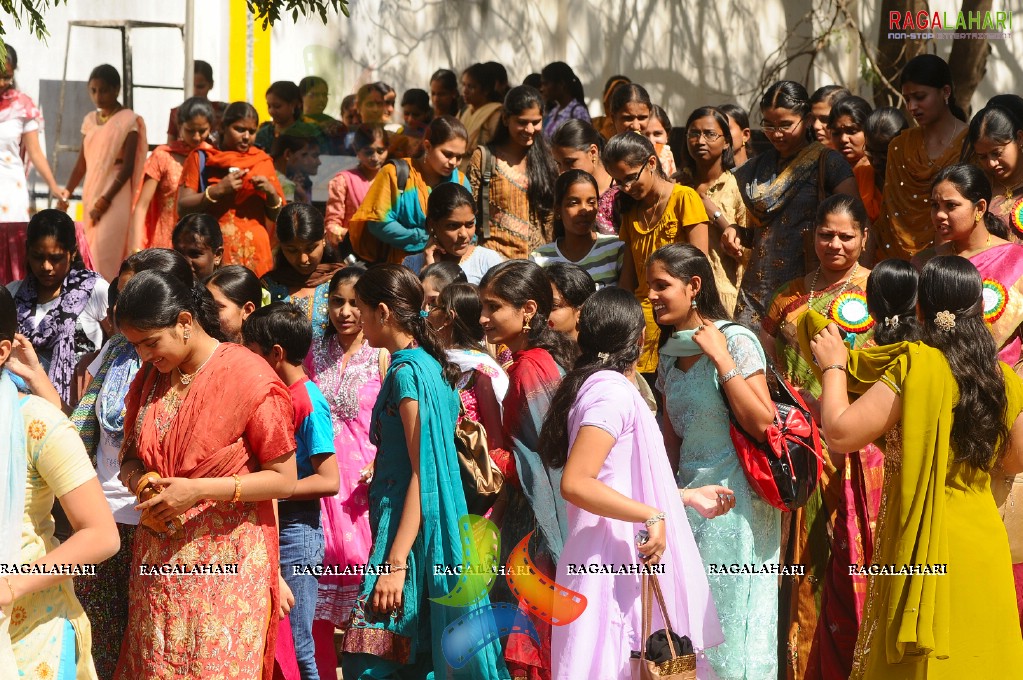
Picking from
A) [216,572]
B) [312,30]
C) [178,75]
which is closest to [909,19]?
[312,30]

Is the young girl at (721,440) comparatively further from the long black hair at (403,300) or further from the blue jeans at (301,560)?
the blue jeans at (301,560)

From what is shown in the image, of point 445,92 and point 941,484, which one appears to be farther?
point 445,92

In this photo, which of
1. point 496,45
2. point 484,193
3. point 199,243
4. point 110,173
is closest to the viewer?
point 199,243

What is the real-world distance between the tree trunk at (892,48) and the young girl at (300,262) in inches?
236

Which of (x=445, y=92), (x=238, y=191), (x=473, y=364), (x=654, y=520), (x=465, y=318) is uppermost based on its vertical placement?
(x=445, y=92)

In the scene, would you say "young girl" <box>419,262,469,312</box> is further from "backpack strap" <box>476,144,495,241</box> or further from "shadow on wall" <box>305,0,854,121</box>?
"shadow on wall" <box>305,0,854,121</box>

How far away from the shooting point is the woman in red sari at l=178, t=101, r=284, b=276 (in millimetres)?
7406

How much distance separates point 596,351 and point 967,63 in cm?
728

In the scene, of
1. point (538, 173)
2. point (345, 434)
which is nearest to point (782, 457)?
point (345, 434)

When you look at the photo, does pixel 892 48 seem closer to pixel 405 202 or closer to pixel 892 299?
pixel 405 202

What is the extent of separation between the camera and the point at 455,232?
6.36 meters

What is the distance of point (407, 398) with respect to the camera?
4145 mm

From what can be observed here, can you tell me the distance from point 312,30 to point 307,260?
5013 millimetres

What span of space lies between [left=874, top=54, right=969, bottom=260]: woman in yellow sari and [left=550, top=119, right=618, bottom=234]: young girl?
1496 millimetres
